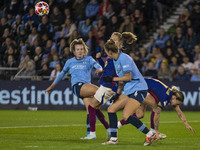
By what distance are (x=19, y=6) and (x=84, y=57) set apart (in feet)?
58.2

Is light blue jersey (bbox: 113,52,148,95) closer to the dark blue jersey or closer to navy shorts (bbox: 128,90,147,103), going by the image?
navy shorts (bbox: 128,90,147,103)

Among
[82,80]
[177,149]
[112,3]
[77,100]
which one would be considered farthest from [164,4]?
[177,149]

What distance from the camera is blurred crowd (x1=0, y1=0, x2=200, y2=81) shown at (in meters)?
22.1

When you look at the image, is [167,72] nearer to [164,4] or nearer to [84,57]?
[164,4]

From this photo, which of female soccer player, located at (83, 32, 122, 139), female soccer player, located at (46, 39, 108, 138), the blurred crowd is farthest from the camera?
the blurred crowd

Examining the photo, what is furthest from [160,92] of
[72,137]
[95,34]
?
[95,34]

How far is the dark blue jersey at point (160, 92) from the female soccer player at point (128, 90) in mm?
1343

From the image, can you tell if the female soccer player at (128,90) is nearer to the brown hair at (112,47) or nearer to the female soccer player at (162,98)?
the brown hair at (112,47)

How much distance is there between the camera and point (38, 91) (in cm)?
2281

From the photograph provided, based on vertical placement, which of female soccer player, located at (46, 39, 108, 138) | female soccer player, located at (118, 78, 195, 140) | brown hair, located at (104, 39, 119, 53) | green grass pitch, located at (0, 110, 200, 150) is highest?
brown hair, located at (104, 39, 119, 53)

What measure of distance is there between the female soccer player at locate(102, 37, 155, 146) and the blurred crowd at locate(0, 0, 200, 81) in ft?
36.7

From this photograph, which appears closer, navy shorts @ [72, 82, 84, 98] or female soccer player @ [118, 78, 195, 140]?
female soccer player @ [118, 78, 195, 140]

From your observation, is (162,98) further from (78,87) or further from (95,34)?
(95,34)

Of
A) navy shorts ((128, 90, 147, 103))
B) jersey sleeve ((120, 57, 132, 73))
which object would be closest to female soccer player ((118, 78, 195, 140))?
navy shorts ((128, 90, 147, 103))
